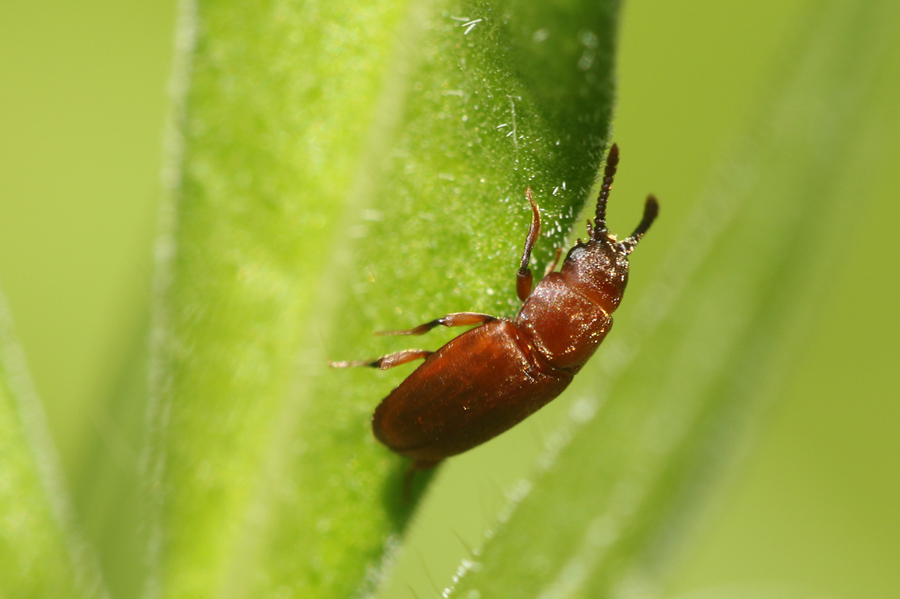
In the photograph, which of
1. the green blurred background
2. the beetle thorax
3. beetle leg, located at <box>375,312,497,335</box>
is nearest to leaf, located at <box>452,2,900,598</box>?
beetle leg, located at <box>375,312,497,335</box>

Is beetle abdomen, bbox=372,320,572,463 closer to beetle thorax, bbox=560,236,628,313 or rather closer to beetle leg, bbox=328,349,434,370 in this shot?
beetle leg, bbox=328,349,434,370

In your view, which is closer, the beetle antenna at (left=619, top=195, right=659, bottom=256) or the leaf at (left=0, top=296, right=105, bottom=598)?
the leaf at (left=0, top=296, right=105, bottom=598)

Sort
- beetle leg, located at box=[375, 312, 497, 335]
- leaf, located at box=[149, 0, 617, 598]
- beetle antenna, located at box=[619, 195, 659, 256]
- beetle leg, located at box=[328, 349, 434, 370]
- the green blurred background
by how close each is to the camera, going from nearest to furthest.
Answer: leaf, located at box=[149, 0, 617, 598] < beetle leg, located at box=[328, 349, 434, 370] < beetle leg, located at box=[375, 312, 497, 335] < beetle antenna, located at box=[619, 195, 659, 256] < the green blurred background

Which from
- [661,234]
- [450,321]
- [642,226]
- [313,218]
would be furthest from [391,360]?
[661,234]

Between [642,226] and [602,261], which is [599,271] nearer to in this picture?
[602,261]

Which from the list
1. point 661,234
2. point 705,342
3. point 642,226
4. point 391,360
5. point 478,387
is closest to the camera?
point 705,342

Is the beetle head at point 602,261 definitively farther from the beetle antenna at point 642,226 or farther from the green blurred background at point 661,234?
the green blurred background at point 661,234
